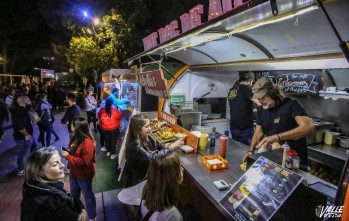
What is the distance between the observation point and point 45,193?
7.13 feet

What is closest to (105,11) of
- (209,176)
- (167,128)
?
(167,128)

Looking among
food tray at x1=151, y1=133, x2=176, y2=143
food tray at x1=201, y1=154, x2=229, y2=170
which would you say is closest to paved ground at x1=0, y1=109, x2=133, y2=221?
food tray at x1=151, y1=133, x2=176, y2=143

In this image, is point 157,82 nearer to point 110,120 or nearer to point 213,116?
point 110,120

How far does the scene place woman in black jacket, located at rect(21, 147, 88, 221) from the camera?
2.11 meters

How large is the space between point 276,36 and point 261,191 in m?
→ 2.62

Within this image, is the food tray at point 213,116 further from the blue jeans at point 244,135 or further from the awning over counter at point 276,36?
the awning over counter at point 276,36

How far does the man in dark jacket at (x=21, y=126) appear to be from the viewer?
5766 millimetres

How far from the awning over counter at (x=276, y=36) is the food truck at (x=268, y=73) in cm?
1

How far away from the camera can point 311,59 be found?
3.59 meters

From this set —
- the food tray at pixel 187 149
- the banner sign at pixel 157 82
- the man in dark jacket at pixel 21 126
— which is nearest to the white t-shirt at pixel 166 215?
the food tray at pixel 187 149

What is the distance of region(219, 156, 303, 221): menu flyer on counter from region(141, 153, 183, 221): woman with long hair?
0.51 m

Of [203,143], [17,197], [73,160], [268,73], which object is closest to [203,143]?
[203,143]

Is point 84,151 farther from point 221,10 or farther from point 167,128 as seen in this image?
point 221,10

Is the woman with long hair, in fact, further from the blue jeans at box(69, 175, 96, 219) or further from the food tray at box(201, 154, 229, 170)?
the blue jeans at box(69, 175, 96, 219)
